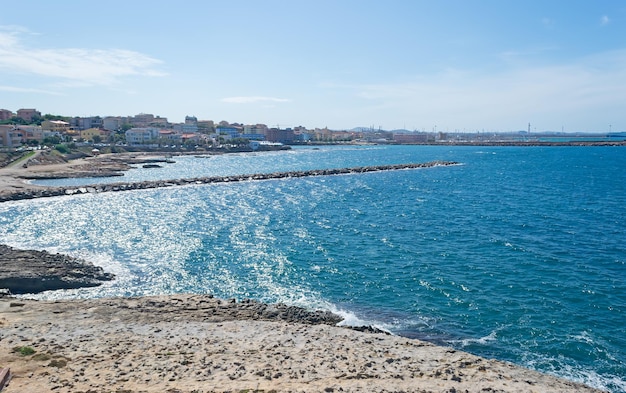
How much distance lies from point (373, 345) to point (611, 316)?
12.9m

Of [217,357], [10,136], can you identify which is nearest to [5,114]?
[10,136]

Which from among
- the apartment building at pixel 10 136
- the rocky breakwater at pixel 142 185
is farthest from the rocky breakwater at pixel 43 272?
the apartment building at pixel 10 136

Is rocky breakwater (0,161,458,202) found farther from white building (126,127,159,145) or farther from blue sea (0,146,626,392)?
white building (126,127,159,145)

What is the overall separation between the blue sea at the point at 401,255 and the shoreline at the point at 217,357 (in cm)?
335

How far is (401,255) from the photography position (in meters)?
32.1

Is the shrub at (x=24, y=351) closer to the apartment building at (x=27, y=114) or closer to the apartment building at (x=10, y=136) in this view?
the apartment building at (x=10, y=136)

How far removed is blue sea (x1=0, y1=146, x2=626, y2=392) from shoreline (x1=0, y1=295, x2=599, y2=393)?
3.35 m

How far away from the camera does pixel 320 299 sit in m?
24.3

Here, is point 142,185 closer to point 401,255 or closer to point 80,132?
point 401,255

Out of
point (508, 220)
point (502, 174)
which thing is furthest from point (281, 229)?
point (502, 174)

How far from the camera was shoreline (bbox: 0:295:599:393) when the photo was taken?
44.9ft

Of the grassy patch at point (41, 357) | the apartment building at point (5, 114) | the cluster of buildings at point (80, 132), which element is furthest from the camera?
the apartment building at point (5, 114)

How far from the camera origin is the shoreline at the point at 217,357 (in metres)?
13.7

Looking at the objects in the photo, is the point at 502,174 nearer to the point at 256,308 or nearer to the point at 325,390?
the point at 256,308
